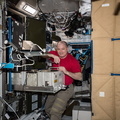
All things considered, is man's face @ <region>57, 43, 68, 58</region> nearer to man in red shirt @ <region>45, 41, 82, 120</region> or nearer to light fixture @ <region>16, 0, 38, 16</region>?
man in red shirt @ <region>45, 41, 82, 120</region>

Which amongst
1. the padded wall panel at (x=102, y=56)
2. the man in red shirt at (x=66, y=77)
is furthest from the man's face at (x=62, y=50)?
the padded wall panel at (x=102, y=56)

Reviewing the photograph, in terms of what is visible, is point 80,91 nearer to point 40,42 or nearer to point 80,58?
point 80,58

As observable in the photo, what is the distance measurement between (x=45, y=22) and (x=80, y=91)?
2.41 m

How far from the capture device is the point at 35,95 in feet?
A: 12.6

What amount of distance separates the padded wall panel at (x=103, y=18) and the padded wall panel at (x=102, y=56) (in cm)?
15

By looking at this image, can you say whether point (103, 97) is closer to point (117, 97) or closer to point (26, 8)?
point (117, 97)

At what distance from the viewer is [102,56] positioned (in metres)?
3.02

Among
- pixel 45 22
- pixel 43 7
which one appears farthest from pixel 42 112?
pixel 43 7

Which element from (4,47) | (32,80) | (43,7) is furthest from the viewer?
(43,7)

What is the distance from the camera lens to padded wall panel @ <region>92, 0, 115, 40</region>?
9.71 ft

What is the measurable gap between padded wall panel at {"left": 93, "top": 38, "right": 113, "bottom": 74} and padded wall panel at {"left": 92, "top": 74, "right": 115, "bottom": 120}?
15 centimetres

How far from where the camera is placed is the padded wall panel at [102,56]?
9.77 ft

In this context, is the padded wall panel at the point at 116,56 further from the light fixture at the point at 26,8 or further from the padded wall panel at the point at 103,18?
the light fixture at the point at 26,8

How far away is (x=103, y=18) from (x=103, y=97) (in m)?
1.70
